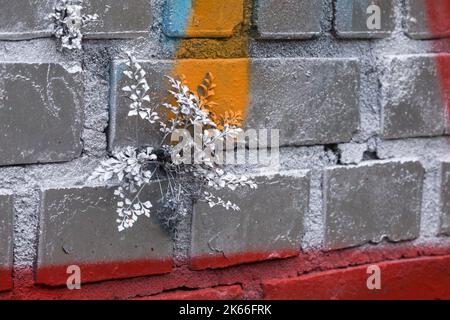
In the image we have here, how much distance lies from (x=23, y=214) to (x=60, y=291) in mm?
137

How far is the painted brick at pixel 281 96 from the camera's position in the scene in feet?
4.05

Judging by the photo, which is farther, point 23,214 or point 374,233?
point 374,233

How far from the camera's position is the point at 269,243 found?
1.38 metres

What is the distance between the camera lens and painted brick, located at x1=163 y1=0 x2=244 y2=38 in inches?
48.8

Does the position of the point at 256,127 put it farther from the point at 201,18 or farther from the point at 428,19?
the point at 428,19

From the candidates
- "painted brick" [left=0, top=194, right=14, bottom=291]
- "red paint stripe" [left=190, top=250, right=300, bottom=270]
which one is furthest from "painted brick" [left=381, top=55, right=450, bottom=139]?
"painted brick" [left=0, top=194, right=14, bottom=291]

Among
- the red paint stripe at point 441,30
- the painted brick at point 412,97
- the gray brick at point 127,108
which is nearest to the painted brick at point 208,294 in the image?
the gray brick at point 127,108

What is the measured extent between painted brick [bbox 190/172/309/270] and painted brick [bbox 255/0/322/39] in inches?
8.8

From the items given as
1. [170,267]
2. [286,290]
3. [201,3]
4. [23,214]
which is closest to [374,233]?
[286,290]

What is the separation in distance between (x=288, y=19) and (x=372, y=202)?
359 mm

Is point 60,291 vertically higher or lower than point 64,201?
lower

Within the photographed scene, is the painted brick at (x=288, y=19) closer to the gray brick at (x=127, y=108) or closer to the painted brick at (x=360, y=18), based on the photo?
the painted brick at (x=360, y=18)

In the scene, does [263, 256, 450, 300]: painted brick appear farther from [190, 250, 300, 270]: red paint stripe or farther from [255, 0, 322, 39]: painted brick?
[255, 0, 322, 39]: painted brick

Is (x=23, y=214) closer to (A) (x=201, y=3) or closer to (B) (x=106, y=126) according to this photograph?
(B) (x=106, y=126)
